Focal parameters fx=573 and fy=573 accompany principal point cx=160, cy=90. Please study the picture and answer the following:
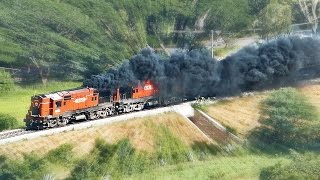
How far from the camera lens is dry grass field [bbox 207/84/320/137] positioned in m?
50.6

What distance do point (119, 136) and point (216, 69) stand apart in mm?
13811

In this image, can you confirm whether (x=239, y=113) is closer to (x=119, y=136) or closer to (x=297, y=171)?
(x=119, y=136)

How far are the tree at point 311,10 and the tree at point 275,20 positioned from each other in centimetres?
658

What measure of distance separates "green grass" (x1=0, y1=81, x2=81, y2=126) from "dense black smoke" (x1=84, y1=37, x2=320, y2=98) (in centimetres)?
1101

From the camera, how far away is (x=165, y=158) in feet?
145

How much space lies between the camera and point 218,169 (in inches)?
1730

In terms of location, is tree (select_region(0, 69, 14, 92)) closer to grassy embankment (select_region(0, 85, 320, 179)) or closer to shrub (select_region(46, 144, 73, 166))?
grassy embankment (select_region(0, 85, 320, 179))

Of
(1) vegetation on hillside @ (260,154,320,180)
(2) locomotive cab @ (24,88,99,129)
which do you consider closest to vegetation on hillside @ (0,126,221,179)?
(2) locomotive cab @ (24,88,99,129)

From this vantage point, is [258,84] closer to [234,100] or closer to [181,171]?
[234,100]

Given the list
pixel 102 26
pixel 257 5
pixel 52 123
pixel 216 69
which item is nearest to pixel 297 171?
pixel 216 69

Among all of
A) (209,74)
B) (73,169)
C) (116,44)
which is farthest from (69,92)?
(116,44)

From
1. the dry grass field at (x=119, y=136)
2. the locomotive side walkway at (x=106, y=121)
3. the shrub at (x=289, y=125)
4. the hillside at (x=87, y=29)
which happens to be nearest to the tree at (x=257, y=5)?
the hillside at (x=87, y=29)

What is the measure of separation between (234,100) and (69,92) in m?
16.5

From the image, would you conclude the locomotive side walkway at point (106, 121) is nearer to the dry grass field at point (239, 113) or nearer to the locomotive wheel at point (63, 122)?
the locomotive wheel at point (63, 122)
